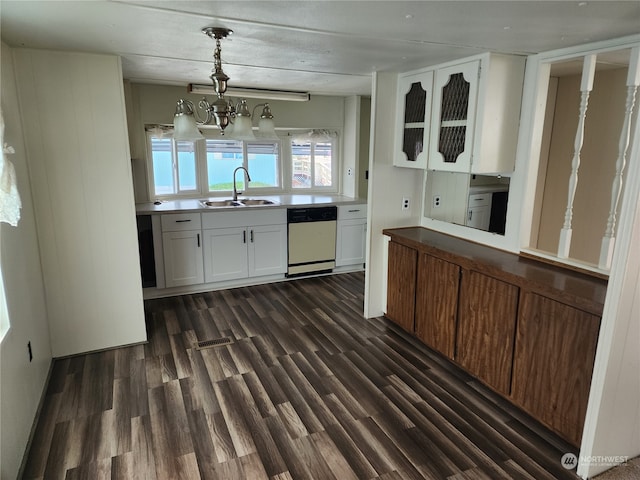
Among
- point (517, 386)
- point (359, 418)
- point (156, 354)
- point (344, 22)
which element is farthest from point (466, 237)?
point (156, 354)

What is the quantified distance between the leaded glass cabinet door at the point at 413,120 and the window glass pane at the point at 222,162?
233 centimetres

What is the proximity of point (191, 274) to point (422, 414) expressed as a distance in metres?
2.88

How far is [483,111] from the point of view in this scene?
2.70 metres

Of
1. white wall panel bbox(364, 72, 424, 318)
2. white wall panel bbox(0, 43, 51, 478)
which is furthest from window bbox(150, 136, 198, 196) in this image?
white wall panel bbox(364, 72, 424, 318)

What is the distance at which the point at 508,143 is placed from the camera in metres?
2.80

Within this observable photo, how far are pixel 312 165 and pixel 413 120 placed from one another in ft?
7.78

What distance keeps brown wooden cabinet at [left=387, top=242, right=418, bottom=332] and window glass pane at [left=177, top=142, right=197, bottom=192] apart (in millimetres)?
2716

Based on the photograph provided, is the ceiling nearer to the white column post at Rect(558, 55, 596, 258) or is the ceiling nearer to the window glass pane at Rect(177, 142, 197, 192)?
the white column post at Rect(558, 55, 596, 258)

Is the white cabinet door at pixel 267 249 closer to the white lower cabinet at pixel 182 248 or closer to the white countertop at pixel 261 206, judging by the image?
the white countertop at pixel 261 206

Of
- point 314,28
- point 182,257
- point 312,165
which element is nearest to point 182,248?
point 182,257

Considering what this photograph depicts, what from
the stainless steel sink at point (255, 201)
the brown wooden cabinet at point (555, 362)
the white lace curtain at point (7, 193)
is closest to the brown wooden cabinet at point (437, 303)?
the brown wooden cabinet at point (555, 362)

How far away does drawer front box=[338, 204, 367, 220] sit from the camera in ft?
16.5

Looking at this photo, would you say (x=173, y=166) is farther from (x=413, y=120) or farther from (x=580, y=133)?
(x=580, y=133)

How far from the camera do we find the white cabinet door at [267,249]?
4.67 m
